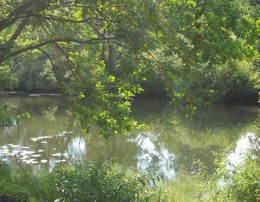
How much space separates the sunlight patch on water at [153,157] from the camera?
40.4ft

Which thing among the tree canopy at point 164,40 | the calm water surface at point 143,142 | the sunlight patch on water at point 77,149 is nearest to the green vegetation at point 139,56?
the tree canopy at point 164,40

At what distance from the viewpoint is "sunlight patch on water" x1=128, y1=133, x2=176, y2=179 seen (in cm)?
1231

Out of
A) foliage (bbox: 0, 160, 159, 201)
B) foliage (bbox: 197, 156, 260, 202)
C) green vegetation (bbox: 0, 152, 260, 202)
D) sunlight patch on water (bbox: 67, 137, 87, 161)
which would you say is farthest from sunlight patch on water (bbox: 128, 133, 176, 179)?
foliage (bbox: 0, 160, 159, 201)

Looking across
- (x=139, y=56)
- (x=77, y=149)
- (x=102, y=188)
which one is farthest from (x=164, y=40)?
(x=77, y=149)

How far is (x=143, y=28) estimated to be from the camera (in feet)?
16.2

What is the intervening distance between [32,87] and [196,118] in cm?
2060

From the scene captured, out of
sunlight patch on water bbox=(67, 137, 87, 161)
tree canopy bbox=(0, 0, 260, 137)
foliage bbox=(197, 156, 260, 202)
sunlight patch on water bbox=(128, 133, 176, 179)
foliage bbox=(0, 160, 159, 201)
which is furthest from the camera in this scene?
sunlight patch on water bbox=(67, 137, 87, 161)

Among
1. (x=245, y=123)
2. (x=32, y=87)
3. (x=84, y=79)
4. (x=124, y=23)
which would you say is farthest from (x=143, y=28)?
(x=32, y=87)

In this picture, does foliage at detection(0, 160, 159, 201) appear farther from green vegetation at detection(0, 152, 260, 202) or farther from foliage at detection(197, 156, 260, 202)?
foliage at detection(197, 156, 260, 202)

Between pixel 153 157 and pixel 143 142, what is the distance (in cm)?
253

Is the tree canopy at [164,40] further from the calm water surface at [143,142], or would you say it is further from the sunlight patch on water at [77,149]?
the sunlight patch on water at [77,149]

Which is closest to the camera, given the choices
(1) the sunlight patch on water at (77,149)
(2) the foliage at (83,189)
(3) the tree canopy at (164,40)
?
(3) the tree canopy at (164,40)

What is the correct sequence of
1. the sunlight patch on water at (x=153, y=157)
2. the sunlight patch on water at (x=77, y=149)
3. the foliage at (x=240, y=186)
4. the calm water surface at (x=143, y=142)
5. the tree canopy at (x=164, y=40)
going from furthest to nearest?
the sunlight patch on water at (x=77, y=149)
the calm water surface at (x=143, y=142)
the sunlight patch on water at (x=153, y=157)
the foliage at (x=240, y=186)
the tree canopy at (x=164, y=40)

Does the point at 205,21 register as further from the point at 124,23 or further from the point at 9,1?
the point at 9,1
